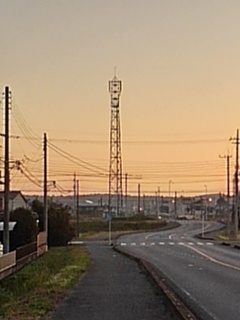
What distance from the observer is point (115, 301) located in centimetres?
2011

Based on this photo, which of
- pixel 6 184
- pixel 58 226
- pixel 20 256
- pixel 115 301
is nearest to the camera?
pixel 115 301

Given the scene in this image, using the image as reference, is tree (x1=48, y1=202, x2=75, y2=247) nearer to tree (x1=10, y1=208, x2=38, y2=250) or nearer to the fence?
the fence

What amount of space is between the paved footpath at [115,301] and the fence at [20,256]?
8.98 m

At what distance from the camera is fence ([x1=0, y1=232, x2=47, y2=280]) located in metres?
38.8

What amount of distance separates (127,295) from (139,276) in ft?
29.5

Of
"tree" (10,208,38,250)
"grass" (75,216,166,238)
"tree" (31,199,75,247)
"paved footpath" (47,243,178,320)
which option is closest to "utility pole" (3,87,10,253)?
"paved footpath" (47,243,178,320)

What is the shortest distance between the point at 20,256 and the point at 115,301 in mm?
28830

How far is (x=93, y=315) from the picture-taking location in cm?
1662

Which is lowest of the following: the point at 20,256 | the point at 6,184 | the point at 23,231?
the point at 20,256

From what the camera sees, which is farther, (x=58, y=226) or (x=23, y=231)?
(x=58, y=226)

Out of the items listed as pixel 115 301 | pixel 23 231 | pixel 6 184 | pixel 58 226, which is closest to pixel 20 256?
pixel 6 184

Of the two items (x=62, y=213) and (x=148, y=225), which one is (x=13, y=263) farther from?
(x=148, y=225)

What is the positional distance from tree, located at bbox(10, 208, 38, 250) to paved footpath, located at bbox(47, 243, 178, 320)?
3059cm

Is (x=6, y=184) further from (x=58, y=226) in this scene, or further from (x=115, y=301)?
(x=58, y=226)
